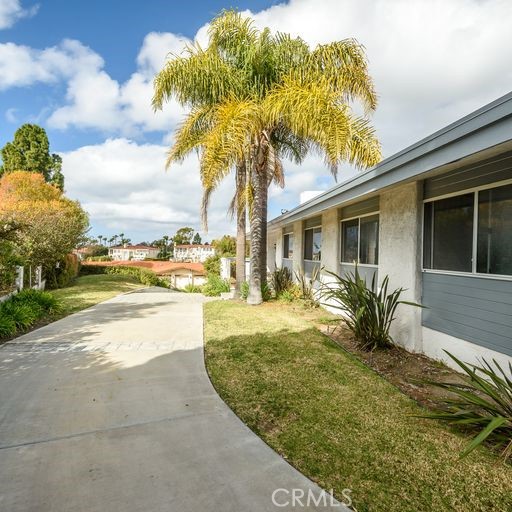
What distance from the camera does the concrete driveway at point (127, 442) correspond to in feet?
7.78

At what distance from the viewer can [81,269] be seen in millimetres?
27016

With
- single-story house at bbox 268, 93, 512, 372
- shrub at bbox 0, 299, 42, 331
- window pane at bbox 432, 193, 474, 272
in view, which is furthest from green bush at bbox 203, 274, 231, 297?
window pane at bbox 432, 193, 474, 272

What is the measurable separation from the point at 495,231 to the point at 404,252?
6.47 feet

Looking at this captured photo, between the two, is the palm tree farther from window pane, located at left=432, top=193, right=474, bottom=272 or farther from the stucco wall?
window pane, located at left=432, top=193, right=474, bottom=272

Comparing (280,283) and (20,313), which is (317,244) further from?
(20,313)

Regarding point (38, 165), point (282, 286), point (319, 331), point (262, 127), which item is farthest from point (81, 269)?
point (319, 331)

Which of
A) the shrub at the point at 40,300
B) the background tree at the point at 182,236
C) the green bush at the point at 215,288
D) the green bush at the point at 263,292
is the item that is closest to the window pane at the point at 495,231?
the green bush at the point at 263,292

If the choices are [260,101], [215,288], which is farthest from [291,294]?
[260,101]

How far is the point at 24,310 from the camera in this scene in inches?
301

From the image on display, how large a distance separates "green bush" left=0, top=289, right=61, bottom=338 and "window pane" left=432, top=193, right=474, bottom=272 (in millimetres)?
8263

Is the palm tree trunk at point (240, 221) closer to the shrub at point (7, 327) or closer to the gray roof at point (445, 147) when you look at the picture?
the gray roof at point (445, 147)

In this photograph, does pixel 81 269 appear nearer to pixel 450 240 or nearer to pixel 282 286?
pixel 282 286

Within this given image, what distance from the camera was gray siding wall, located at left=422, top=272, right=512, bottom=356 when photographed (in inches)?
175

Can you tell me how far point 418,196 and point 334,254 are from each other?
4.25m
